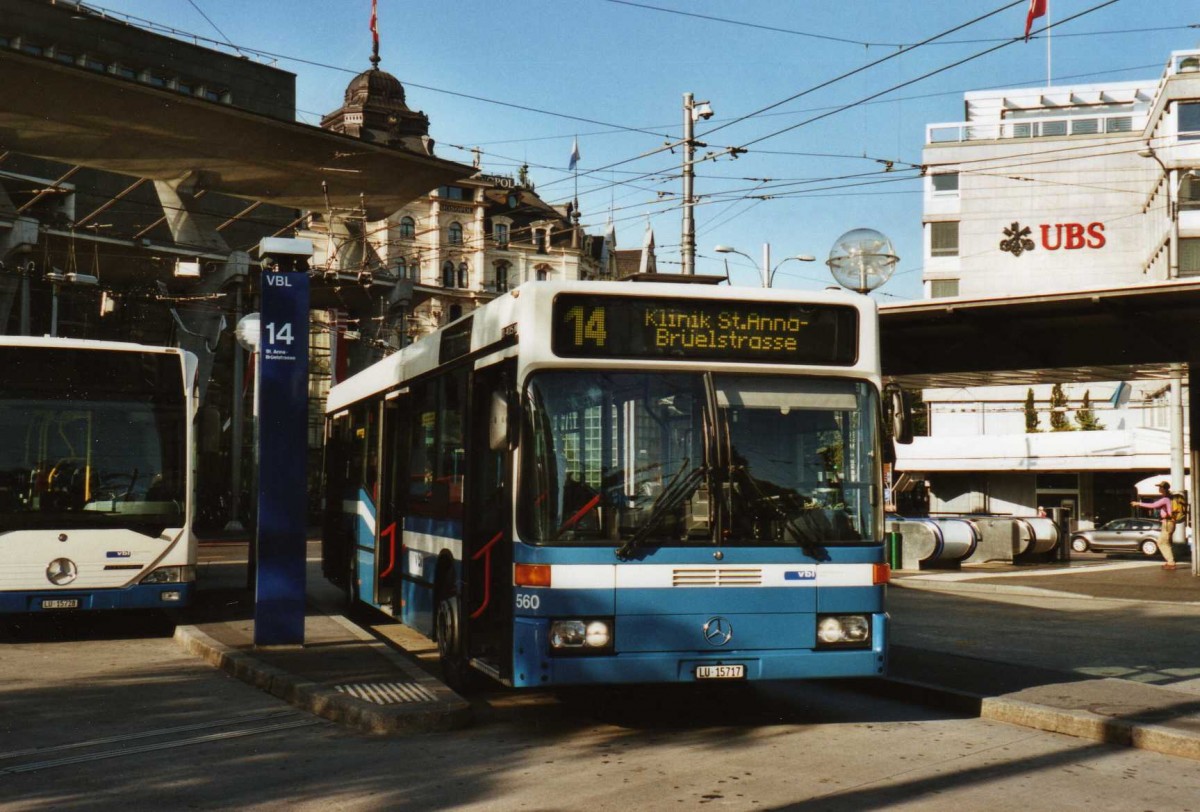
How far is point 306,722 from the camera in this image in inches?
350

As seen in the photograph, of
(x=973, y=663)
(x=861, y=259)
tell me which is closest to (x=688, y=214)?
(x=861, y=259)

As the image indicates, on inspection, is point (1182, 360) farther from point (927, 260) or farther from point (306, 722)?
point (927, 260)

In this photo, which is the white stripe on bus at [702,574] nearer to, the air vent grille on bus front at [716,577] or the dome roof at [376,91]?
the air vent grille on bus front at [716,577]

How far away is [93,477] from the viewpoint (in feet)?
43.3

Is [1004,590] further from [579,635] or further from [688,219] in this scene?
[579,635]

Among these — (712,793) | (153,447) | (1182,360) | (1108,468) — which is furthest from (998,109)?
(712,793)

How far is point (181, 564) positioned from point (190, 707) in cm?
404

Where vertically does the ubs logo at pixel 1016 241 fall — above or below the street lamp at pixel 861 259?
above

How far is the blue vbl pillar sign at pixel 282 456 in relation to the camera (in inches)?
457

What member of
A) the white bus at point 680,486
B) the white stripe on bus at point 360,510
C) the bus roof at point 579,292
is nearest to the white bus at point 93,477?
the white stripe on bus at point 360,510

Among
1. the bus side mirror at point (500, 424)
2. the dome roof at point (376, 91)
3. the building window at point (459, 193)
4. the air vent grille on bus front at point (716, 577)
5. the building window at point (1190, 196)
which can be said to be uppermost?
the dome roof at point (376, 91)

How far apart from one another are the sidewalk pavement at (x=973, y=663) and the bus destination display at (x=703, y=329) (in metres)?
2.56

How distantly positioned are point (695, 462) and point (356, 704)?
271 centimetres

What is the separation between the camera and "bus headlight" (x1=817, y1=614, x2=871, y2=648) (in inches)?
335
